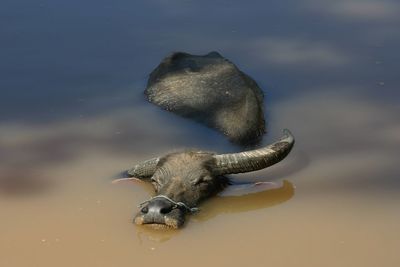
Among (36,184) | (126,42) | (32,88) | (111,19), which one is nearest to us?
(36,184)

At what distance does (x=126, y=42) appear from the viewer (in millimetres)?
8727

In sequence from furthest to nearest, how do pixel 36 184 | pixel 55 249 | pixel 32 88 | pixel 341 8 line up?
Result: pixel 341 8 → pixel 32 88 → pixel 36 184 → pixel 55 249

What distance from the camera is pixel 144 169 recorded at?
5738 millimetres

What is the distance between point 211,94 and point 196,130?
496mm

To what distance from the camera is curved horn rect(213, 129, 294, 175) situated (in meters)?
5.64

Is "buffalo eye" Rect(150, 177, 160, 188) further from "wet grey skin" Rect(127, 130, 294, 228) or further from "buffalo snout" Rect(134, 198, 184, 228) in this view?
"buffalo snout" Rect(134, 198, 184, 228)

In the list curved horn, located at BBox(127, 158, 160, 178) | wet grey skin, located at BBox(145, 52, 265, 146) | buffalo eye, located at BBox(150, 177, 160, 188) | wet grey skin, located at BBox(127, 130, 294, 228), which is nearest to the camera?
wet grey skin, located at BBox(127, 130, 294, 228)

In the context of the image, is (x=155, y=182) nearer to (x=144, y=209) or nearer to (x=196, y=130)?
(x=144, y=209)

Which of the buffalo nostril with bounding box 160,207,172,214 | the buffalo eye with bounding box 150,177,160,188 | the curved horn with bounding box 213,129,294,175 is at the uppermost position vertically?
the curved horn with bounding box 213,129,294,175

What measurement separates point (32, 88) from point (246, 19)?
3.12 metres

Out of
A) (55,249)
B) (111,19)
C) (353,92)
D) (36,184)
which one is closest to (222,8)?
(111,19)

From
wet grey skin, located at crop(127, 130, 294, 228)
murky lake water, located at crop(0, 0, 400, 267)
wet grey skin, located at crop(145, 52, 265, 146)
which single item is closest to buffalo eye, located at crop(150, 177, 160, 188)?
wet grey skin, located at crop(127, 130, 294, 228)

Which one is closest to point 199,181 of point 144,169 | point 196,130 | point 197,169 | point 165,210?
point 197,169

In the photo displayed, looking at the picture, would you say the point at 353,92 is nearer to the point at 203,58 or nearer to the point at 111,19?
the point at 203,58
